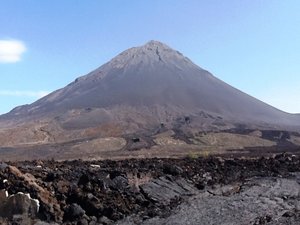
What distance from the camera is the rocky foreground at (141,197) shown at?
2061 centimetres

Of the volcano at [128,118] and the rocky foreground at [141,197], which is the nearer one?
the rocky foreground at [141,197]

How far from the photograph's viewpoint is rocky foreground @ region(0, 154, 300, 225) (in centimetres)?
2061

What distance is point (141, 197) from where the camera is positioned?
24.7m

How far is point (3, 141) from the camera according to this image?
12081 centimetres

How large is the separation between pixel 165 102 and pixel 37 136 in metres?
63.9

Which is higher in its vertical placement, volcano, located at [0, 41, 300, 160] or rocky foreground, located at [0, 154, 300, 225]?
volcano, located at [0, 41, 300, 160]

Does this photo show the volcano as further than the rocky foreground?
Yes

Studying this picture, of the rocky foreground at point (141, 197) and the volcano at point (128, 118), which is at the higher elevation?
the volcano at point (128, 118)

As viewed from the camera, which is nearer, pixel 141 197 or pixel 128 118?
pixel 141 197

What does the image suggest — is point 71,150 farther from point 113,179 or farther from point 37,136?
point 113,179

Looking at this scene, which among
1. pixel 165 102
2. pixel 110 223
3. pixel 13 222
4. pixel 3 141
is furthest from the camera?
pixel 165 102

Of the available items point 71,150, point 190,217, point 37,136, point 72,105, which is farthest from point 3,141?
point 190,217

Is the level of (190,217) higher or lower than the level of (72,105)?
lower

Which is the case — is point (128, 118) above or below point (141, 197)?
above
